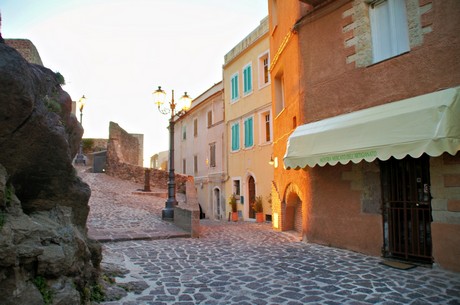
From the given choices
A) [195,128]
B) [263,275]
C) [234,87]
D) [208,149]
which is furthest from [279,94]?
[195,128]

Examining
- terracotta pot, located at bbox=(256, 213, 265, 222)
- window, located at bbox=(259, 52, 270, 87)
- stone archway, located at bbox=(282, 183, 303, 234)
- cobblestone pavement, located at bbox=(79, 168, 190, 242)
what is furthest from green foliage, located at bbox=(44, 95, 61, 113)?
window, located at bbox=(259, 52, 270, 87)

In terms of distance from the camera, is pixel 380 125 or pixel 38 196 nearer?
pixel 38 196

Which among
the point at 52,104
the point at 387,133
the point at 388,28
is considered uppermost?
the point at 388,28

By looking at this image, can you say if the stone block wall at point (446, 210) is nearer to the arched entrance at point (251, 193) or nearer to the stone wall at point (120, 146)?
the arched entrance at point (251, 193)

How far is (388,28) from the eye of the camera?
25.3 feet

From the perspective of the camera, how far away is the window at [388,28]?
24.2 feet

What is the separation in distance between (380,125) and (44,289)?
598 cm

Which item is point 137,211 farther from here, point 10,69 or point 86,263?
point 10,69

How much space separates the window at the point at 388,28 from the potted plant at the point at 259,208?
1103cm

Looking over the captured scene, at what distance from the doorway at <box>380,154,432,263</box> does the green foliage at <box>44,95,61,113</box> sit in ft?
20.8

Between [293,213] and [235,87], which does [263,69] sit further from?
[293,213]

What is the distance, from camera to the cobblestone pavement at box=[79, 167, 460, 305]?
16.4ft

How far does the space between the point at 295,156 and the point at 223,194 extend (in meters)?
14.6

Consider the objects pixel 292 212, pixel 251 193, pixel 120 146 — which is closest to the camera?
pixel 292 212
